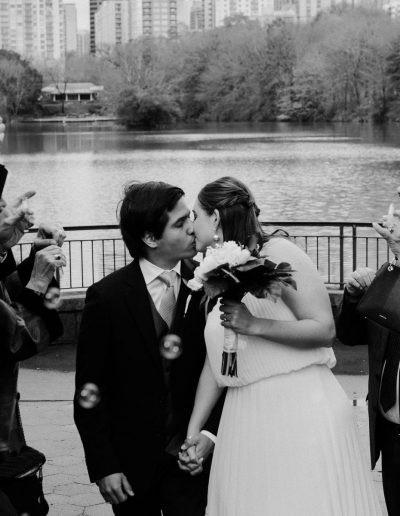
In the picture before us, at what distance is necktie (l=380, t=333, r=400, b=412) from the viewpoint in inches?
138

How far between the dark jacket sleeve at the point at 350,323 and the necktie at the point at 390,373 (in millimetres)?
240

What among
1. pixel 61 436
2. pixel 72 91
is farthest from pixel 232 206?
pixel 72 91

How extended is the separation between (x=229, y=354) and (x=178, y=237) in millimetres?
517

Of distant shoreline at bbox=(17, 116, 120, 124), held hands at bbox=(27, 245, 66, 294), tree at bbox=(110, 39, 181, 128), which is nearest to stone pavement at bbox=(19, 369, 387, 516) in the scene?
held hands at bbox=(27, 245, 66, 294)

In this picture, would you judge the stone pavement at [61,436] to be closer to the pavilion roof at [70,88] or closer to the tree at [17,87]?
the tree at [17,87]

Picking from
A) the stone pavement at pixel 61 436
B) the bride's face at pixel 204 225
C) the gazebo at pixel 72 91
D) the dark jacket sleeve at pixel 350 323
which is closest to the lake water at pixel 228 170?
the stone pavement at pixel 61 436

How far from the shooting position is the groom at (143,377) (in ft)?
11.3

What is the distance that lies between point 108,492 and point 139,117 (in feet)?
361

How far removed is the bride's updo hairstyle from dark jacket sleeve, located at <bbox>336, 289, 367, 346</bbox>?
59cm

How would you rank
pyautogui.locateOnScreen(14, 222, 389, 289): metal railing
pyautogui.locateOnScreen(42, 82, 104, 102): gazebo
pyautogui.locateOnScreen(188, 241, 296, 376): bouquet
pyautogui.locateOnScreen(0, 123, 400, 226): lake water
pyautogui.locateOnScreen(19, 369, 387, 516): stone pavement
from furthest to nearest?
pyautogui.locateOnScreen(42, 82, 104, 102): gazebo
pyautogui.locateOnScreen(0, 123, 400, 226): lake water
pyautogui.locateOnScreen(14, 222, 389, 289): metal railing
pyautogui.locateOnScreen(19, 369, 387, 516): stone pavement
pyautogui.locateOnScreen(188, 241, 296, 376): bouquet

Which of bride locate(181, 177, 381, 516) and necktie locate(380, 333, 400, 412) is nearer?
bride locate(181, 177, 381, 516)

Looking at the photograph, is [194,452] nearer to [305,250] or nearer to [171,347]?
[171,347]

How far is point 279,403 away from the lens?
329cm

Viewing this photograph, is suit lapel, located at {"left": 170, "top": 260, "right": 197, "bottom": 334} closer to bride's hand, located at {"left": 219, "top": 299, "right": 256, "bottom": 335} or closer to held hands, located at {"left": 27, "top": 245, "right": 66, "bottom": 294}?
bride's hand, located at {"left": 219, "top": 299, "right": 256, "bottom": 335}
